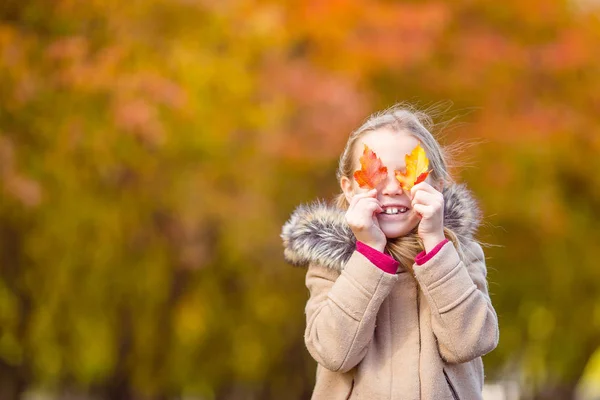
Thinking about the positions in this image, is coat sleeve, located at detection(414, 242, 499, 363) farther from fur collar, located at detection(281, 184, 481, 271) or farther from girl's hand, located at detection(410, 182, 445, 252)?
fur collar, located at detection(281, 184, 481, 271)

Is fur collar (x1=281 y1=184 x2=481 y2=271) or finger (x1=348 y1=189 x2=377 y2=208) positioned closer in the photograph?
finger (x1=348 y1=189 x2=377 y2=208)

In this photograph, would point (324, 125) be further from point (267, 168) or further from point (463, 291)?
point (463, 291)

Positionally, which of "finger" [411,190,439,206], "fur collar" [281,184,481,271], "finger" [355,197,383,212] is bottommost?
"fur collar" [281,184,481,271]

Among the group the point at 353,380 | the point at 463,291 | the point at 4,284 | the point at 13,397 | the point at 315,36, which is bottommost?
the point at 13,397

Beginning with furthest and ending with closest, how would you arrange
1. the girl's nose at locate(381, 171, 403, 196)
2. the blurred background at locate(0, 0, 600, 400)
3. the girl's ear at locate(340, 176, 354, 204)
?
the blurred background at locate(0, 0, 600, 400) < the girl's ear at locate(340, 176, 354, 204) < the girl's nose at locate(381, 171, 403, 196)

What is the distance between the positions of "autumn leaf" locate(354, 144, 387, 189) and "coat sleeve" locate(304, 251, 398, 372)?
22 centimetres

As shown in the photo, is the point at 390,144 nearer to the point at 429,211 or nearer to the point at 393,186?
the point at 393,186

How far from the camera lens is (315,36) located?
38.0 ft

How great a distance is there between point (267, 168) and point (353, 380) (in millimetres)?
9061

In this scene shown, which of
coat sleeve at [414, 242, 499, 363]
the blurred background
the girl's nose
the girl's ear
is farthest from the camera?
the blurred background

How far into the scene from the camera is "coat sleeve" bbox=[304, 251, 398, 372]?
288cm

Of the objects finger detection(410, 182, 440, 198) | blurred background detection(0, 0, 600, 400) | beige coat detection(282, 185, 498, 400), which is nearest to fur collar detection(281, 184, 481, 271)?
beige coat detection(282, 185, 498, 400)

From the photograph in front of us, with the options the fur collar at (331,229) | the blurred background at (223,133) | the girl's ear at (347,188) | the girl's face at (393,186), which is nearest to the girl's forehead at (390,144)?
the girl's face at (393,186)

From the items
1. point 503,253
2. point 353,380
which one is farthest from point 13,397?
point 353,380
